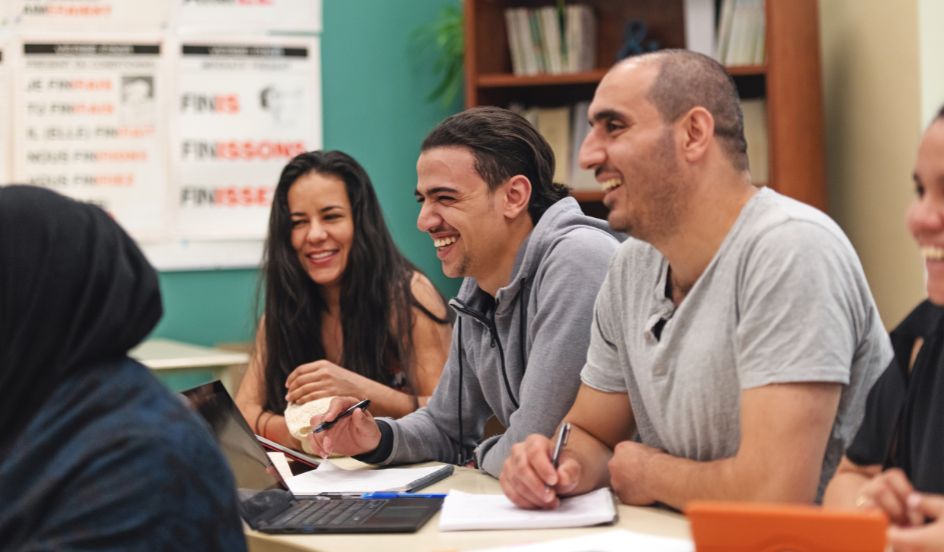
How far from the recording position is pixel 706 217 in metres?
1.77

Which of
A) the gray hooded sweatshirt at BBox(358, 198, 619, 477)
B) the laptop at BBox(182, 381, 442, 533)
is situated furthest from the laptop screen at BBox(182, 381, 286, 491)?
the gray hooded sweatshirt at BBox(358, 198, 619, 477)

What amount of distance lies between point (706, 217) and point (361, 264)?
4.55ft

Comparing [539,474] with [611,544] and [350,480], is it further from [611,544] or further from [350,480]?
[350,480]

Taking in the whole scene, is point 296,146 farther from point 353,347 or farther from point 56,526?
point 56,526

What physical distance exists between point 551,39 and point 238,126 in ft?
3.92

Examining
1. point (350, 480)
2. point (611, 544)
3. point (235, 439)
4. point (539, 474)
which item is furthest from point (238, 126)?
point (611, 544)

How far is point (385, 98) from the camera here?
4402 mm

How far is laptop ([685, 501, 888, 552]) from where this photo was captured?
3.56 ft

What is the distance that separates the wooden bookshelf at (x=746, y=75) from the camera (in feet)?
12.3

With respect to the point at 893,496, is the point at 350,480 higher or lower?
lower

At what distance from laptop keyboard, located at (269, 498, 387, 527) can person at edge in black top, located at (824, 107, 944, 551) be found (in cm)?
67

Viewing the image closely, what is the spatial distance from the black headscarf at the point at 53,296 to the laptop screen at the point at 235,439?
57 centimetres

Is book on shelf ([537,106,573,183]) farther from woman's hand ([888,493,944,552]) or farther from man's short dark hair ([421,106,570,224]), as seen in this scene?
woman's hand ([888,493,944,552])

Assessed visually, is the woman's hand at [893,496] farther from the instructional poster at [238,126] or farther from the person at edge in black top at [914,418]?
the instructional poster at [238,126]
